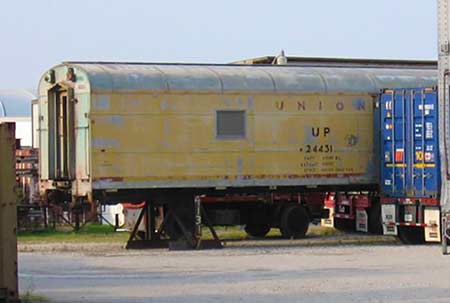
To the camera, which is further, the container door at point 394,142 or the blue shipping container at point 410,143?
the container door at point 394,142

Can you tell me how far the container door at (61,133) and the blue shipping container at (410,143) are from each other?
23.5 feet

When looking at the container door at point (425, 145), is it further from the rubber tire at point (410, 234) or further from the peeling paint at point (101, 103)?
the peeling paint at point (101, 103)

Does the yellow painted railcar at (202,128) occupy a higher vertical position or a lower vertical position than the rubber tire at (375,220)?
higher

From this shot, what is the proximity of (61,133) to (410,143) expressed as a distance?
7.75 m

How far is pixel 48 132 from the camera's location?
25703 mm

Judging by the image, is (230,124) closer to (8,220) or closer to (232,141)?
(232,141)

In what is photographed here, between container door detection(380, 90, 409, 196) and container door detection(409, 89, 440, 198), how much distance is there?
11.8 inches

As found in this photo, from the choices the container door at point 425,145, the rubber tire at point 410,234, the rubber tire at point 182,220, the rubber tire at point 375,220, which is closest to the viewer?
the container door at point 425,145

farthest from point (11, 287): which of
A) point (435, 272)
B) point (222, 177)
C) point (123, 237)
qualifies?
point (123, 237)

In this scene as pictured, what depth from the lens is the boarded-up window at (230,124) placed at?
A: 997 inches

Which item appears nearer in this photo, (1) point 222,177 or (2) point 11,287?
(2) point 11,287

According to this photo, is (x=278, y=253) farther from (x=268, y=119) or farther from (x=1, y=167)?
(x=1, y=167)

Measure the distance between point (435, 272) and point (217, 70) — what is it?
8754mm

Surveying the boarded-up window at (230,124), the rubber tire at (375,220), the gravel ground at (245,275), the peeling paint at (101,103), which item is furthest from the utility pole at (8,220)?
the rubber tire at (375,220)
